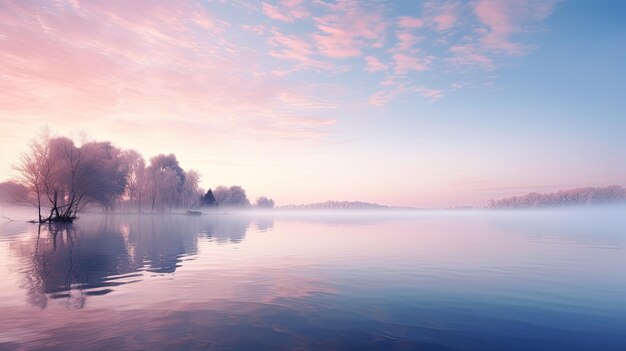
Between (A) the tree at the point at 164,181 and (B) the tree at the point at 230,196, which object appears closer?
(A) the tree at the point at 164,181

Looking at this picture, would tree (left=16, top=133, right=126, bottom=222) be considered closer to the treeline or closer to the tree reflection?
the treeline

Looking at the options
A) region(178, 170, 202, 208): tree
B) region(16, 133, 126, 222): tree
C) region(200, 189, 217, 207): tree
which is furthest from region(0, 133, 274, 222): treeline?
region(200, 189, 217, 207): tree

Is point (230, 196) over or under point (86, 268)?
over

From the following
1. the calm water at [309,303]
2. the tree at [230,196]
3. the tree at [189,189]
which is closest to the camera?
the calm water at [309,303]

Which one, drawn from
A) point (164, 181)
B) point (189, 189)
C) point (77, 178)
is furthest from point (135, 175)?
point (77, 178)

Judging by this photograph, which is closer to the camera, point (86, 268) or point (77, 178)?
point (86, 268)

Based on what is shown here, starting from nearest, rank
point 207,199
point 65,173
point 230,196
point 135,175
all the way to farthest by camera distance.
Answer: point 65,173
point 135,175
point 207,199
point 230,196

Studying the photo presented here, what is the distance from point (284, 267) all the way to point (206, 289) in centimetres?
549

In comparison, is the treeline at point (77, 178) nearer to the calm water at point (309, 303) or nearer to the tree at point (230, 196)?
the calm water at point (309, 303)

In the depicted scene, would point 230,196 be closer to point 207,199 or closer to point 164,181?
point 207,199

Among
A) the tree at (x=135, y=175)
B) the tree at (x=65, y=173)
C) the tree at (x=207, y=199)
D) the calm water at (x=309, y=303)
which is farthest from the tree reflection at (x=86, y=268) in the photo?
the tree at (x=207, y=199)

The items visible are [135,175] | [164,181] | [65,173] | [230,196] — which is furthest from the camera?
[230,196]

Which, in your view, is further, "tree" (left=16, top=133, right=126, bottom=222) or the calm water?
"tree" (left=16, top=133, right=126, bottom=222)

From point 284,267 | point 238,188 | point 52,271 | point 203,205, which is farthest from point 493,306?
point 238,188
